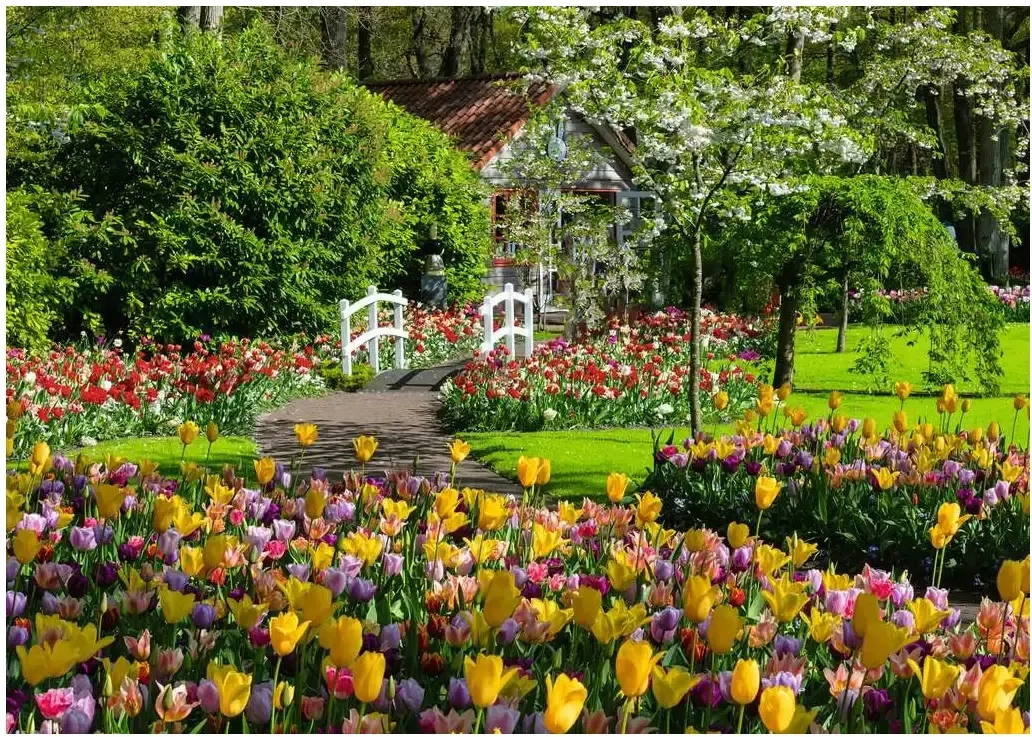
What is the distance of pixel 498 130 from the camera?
23344 mm

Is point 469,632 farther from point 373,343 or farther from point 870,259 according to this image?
point 373,343

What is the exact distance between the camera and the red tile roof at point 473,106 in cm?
2378

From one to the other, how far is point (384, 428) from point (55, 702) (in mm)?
8196

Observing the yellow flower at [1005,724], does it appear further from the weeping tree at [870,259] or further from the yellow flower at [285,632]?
the weeping tree at [870,259]

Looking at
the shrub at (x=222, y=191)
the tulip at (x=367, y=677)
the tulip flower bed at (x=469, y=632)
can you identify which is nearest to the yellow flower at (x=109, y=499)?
the tulip flower bed at (x=469, y=632)

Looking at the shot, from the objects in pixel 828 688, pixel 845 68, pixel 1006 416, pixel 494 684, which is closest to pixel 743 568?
pixel 828 688

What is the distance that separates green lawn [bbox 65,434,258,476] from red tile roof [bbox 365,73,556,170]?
14.1 meters

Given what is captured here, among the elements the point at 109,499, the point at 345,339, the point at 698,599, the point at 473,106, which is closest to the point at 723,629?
the point at 698,599

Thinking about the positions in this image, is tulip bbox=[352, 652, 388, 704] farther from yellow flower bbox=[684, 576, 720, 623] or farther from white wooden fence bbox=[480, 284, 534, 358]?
white wooden fence bbox=[480, 284, 534, 358]

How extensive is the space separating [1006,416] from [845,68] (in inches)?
1074

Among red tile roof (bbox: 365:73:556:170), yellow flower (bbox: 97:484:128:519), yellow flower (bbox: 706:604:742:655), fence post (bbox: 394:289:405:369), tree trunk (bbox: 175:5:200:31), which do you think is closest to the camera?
yellow flower (bbox: 706:604:742:655)

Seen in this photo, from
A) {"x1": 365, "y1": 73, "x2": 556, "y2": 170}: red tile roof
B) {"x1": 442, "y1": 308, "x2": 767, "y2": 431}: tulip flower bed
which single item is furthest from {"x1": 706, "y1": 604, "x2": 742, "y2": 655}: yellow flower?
{"x1": 365, "y1": 73, "x2": 556, "y2": 170}: red tile roof

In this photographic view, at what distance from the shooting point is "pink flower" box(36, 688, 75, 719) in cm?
229

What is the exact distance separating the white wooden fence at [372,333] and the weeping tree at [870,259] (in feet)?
13.4
